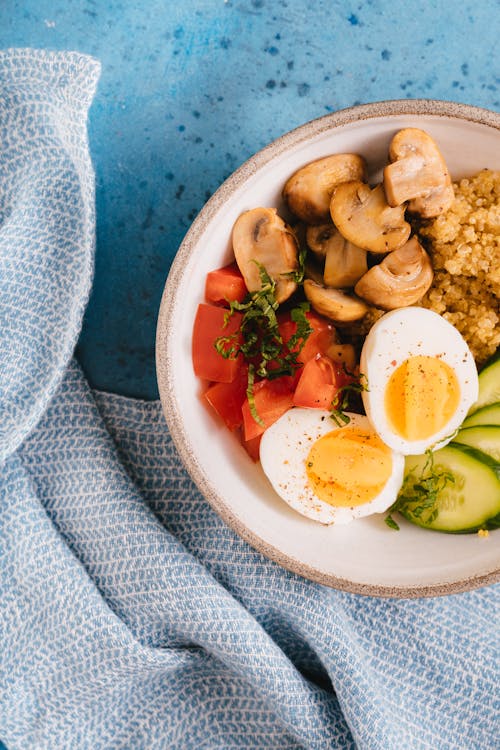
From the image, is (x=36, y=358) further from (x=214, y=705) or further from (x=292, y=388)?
(x=214, y=705)

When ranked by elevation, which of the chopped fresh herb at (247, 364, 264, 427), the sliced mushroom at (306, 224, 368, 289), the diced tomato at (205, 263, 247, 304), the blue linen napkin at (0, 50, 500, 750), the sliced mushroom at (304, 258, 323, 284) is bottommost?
the blue linen napkin at (0, 50, 500, 750)

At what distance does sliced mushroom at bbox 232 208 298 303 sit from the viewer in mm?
1267

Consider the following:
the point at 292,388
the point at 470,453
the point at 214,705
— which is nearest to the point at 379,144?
the point at 292,388

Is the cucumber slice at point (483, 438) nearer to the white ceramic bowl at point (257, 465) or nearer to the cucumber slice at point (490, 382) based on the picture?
the cucumber slice at point (490, 382)

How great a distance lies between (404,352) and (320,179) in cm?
33

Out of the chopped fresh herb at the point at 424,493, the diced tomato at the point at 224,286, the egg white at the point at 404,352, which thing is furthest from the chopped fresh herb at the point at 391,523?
the diced tomato at the point at 224,286

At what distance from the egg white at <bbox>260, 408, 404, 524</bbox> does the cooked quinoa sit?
0.25 meters

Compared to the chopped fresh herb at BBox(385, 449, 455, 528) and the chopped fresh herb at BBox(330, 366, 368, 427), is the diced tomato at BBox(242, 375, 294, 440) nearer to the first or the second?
the chopped fresh herb at BBox(330, 366, 368, 427)

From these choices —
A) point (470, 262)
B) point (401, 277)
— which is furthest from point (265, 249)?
point (470, 262)

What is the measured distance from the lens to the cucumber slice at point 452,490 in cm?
135

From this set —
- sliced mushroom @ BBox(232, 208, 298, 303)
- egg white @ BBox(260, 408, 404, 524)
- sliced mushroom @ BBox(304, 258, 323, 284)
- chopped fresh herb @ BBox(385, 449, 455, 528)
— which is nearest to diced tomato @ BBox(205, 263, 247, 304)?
sliced mushroom @ BBox(232, 208, 298, 303)

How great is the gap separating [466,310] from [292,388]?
34 centimetres

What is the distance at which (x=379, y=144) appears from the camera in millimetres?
1271

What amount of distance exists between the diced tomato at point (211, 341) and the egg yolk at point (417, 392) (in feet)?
0.95
